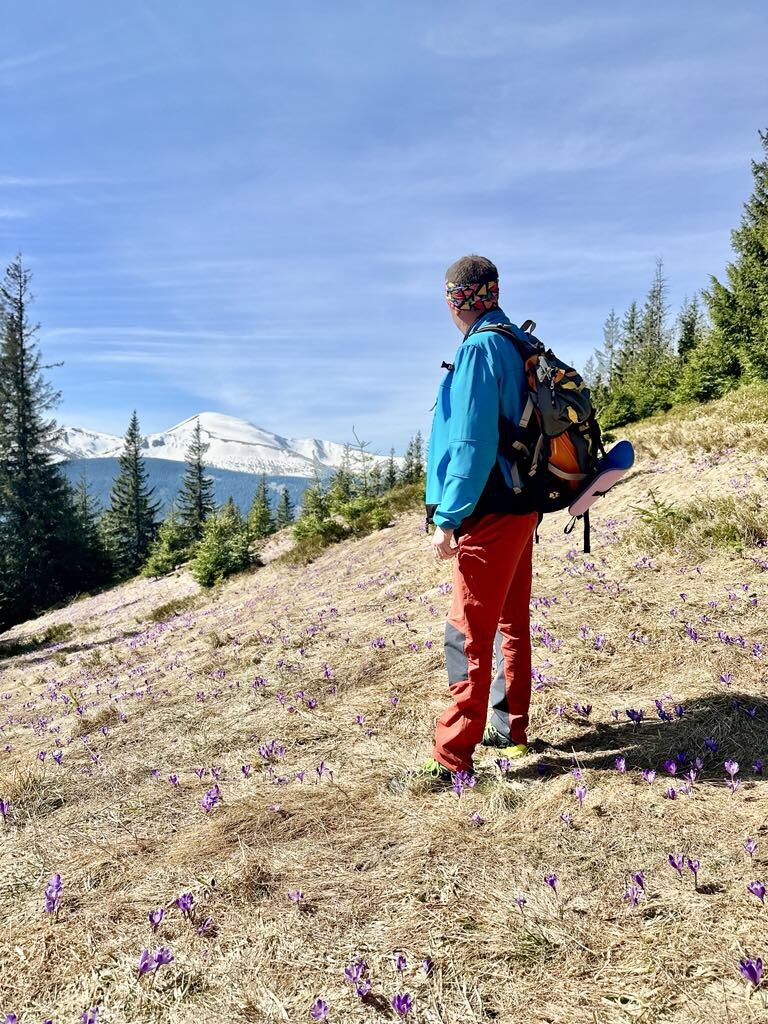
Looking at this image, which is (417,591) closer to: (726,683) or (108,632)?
(726,683)

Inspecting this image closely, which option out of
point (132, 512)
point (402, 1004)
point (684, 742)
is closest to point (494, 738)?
point (684, 742)

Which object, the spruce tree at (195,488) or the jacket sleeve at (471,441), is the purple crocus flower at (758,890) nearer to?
the jacket sleeve at (471,441)

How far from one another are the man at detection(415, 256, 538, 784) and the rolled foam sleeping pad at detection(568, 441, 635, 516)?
0.97 feet

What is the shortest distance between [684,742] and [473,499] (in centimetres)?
210

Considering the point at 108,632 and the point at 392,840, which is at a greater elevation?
the point at 392,840

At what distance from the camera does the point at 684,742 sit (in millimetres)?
3695

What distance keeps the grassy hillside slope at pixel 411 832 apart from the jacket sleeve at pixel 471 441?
62.8 inches

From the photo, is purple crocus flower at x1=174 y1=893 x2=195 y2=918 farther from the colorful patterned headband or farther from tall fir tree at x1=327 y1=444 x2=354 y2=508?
tall fir tree at x1=327 y1=444 x2=354 y2=508

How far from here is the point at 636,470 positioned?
1116cm

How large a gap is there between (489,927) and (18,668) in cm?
1497

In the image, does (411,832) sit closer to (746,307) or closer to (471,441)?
(471,441)

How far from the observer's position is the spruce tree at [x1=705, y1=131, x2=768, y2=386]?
20516 millimetres

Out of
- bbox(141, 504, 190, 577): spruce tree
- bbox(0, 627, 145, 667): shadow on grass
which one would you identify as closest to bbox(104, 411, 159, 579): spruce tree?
bbox(141, 504, 190, 577): spruce tree

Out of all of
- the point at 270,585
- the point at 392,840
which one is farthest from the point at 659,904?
the point at 270,585
